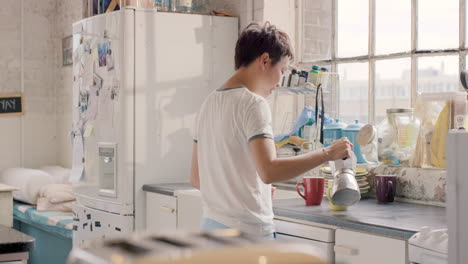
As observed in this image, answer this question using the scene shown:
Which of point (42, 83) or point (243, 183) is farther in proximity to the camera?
point (42, 83)

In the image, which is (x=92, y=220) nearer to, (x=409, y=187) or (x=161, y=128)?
(x=161, y=128)

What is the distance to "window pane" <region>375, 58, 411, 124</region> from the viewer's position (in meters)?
3.22

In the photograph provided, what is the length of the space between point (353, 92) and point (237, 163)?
69.0 inches

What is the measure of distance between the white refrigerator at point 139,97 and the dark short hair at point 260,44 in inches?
69.7

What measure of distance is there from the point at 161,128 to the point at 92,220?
73cm

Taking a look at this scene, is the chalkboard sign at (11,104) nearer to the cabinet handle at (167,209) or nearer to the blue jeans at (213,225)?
the cabinet handle at (167,209)

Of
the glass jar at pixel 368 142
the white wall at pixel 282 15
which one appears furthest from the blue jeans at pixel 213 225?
the white wall at pixel 282 15

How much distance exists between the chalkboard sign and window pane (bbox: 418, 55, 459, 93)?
4.03 metres

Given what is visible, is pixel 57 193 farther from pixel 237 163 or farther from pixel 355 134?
pixel 237 163

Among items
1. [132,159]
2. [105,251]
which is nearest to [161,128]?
[132,159]

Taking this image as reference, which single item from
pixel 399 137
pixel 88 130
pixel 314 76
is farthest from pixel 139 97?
pixel 399 137

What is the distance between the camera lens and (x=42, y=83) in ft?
20.2

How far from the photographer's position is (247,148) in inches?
75.4

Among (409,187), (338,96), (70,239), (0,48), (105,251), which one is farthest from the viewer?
(0,48)
